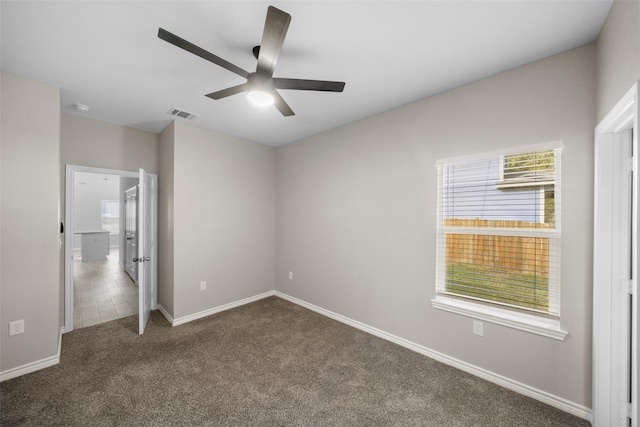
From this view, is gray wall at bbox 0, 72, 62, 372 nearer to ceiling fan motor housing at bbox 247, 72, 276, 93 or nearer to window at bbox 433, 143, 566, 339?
ceiling fan motor housing at bbox 247, 72, 276, 93

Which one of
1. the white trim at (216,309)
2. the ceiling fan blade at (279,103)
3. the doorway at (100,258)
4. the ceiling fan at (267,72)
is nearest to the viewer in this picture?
the ceiling fan at (267,72)

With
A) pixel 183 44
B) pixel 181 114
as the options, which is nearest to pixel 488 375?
pixel 183 44

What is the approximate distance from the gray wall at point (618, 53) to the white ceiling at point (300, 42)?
117 mm

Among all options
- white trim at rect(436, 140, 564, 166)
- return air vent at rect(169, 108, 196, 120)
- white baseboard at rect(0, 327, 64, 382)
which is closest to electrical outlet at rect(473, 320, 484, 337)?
white trim at rect(436, 140, 564, 166)

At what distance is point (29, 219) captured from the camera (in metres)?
2.24

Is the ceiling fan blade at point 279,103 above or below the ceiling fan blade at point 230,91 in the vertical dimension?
below

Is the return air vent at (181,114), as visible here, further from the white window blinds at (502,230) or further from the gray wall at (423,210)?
the white window blinds at (502,230)

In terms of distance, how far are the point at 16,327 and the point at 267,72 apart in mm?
3031

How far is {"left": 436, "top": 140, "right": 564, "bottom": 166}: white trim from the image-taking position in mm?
1877

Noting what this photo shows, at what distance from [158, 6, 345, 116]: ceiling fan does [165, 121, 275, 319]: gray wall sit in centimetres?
174

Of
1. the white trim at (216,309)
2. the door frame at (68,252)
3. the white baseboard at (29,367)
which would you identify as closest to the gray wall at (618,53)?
the white trim at (216,309)

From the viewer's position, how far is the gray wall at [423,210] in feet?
5.92

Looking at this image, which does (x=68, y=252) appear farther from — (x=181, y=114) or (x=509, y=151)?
(x=509, y=151)

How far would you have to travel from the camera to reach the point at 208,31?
1662mm
